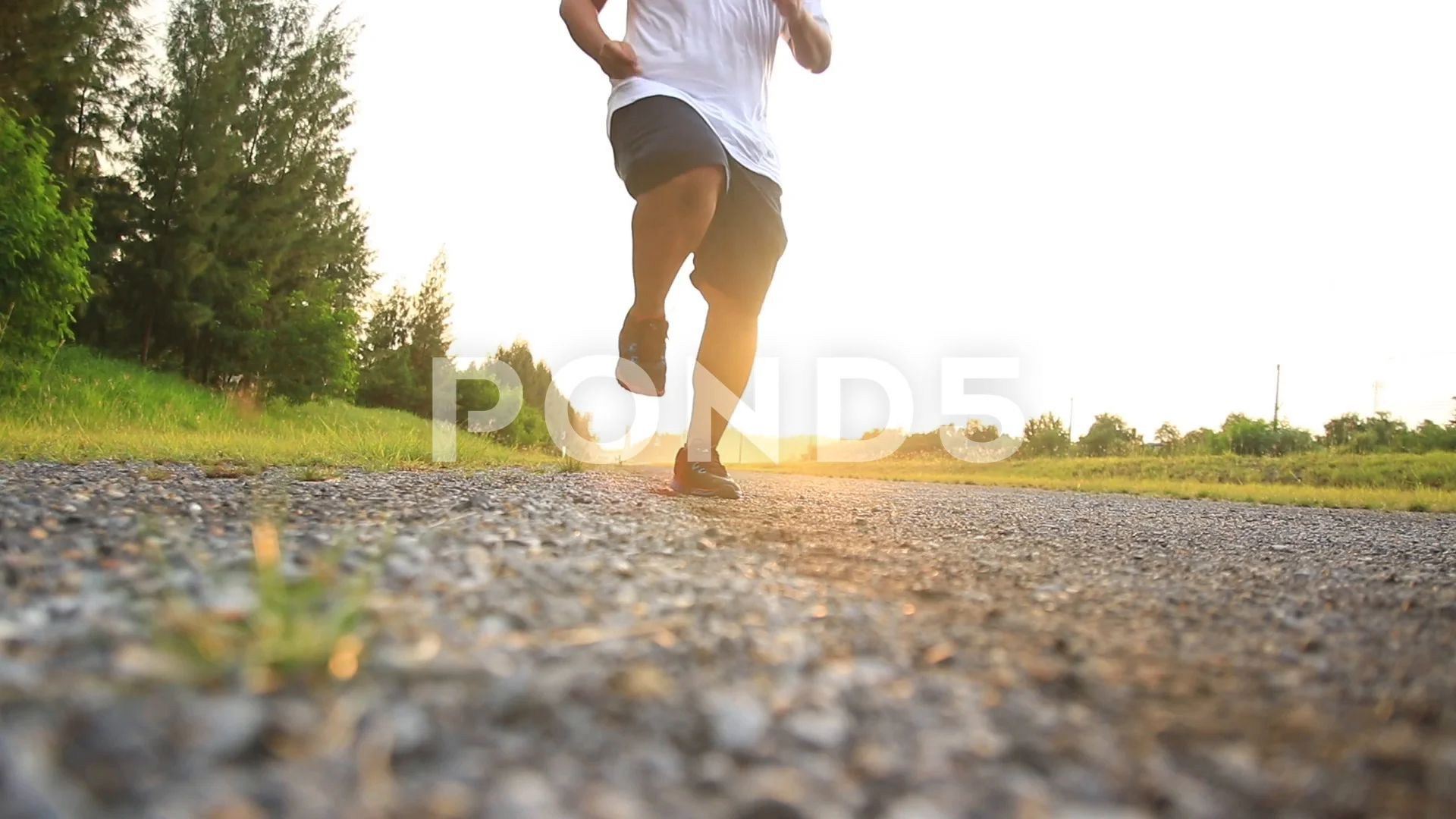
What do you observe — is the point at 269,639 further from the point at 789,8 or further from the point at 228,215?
the point at 228,215

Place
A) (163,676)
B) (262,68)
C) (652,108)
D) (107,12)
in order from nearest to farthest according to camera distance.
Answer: (163,676) → (652,108) → (107,12) → (262,68)

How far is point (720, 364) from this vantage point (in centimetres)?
316

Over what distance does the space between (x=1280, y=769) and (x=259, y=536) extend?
1266 millimetres

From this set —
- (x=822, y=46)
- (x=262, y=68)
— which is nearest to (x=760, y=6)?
(x=822, y=46)

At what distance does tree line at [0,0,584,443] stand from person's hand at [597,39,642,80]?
15.0 meters

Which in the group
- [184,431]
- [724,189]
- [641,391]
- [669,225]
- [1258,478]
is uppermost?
[724,189]

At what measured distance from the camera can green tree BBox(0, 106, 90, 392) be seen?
28.3ft

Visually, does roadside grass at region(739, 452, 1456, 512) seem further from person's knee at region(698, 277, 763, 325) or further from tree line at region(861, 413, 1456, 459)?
person's knee at region(698, 277, 763, 325)

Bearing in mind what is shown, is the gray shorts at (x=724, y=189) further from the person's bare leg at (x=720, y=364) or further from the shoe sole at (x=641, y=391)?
the shoe sole at (x=641, y=391)

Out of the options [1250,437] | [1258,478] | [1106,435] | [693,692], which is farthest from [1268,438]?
[693,692]

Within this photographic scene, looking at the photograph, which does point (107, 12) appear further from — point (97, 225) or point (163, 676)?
point (163, 676)

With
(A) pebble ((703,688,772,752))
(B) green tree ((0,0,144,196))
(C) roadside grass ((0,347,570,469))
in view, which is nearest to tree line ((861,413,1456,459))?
(C) roadside grass ((0,347,570,469))

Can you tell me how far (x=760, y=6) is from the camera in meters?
3.27

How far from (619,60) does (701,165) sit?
0.51 metres
